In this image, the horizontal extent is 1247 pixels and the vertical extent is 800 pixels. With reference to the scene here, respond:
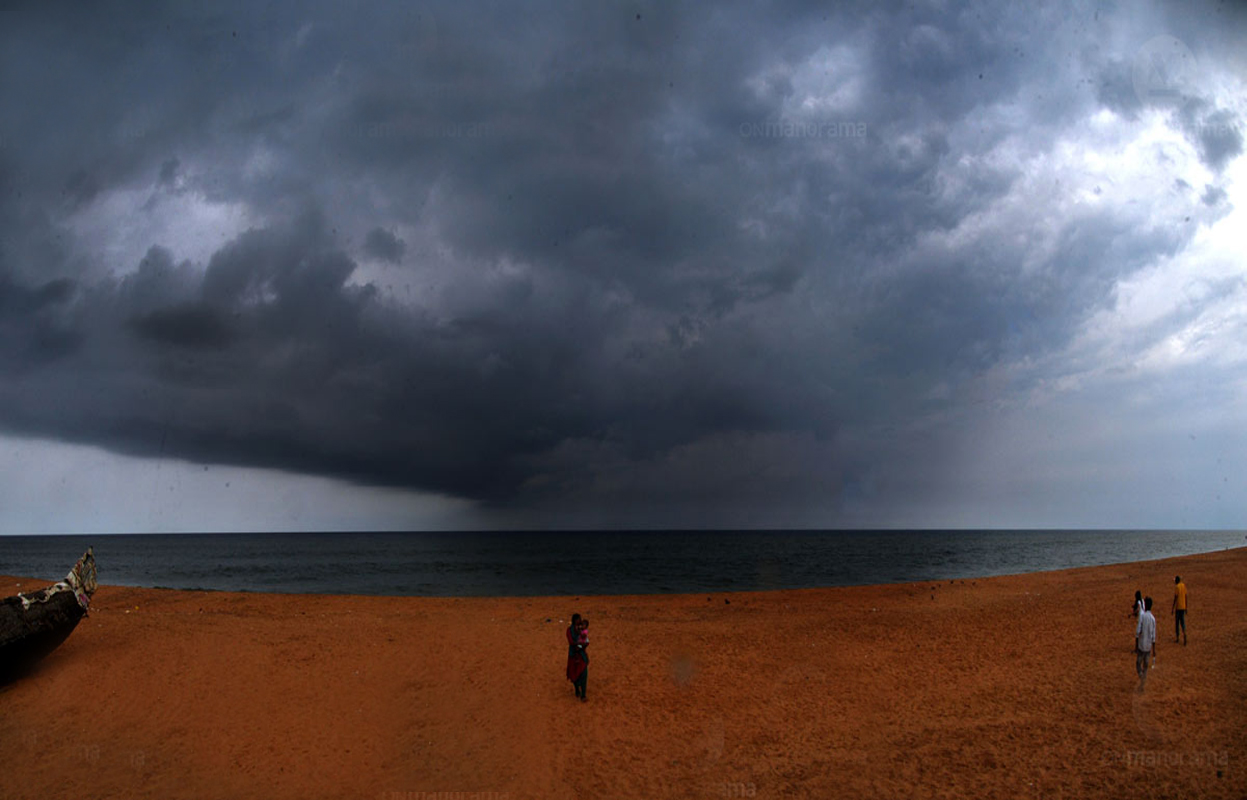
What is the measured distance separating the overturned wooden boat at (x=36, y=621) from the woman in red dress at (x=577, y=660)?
12.4m

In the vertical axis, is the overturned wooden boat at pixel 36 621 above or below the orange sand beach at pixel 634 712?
above

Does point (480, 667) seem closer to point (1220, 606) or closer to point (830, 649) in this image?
point (830, 649)

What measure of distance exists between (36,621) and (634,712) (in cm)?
1422

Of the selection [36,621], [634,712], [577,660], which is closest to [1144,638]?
[634,712]

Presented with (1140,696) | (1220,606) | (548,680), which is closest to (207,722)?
(548,680)

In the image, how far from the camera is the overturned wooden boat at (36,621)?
14.6m

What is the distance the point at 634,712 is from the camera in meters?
13.5

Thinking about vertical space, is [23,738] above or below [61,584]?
below

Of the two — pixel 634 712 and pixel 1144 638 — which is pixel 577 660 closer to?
pixel 634 712

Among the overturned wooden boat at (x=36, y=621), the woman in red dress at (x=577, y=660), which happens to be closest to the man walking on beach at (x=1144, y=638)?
the woman in red dress at (x=577, y=660)

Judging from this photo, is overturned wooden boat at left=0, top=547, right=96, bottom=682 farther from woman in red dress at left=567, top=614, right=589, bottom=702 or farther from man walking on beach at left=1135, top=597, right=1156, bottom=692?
man walking on beach at left=1135, top=597, right=1156, bottom=692

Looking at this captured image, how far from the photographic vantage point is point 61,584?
16609mm

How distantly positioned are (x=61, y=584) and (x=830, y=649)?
20.7 m

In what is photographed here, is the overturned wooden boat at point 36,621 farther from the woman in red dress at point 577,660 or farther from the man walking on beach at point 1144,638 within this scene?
the man walking on beach at point 1144,638
